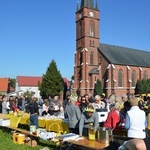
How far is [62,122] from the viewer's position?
9094 mm

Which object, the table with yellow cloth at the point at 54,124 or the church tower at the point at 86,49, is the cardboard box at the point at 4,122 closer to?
the table with yellow cloth at the point at 54,124

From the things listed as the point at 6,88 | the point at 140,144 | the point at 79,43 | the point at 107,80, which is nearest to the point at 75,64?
the point at 79,43

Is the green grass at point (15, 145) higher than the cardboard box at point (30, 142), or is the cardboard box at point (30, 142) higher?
the cardboard box at point (30, 142)

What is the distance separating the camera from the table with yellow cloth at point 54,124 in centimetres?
902

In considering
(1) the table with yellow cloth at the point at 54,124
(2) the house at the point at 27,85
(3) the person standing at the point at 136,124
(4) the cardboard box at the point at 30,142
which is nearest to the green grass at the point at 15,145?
(4) the cardboard box at the point at 30,142

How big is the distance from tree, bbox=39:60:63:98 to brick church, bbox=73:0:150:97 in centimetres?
350

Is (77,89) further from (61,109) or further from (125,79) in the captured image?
(61,109)

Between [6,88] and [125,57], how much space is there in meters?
37.8

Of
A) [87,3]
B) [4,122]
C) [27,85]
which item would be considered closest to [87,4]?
[87,3]

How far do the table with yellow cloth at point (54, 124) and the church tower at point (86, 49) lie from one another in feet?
132

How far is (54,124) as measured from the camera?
379 inches

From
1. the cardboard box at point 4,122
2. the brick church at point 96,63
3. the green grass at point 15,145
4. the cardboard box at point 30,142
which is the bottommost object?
the green grass at point 15,145

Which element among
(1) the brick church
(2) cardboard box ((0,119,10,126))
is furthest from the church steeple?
(2) cardboard box ((0,119,10,126))

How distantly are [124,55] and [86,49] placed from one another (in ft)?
33.0
